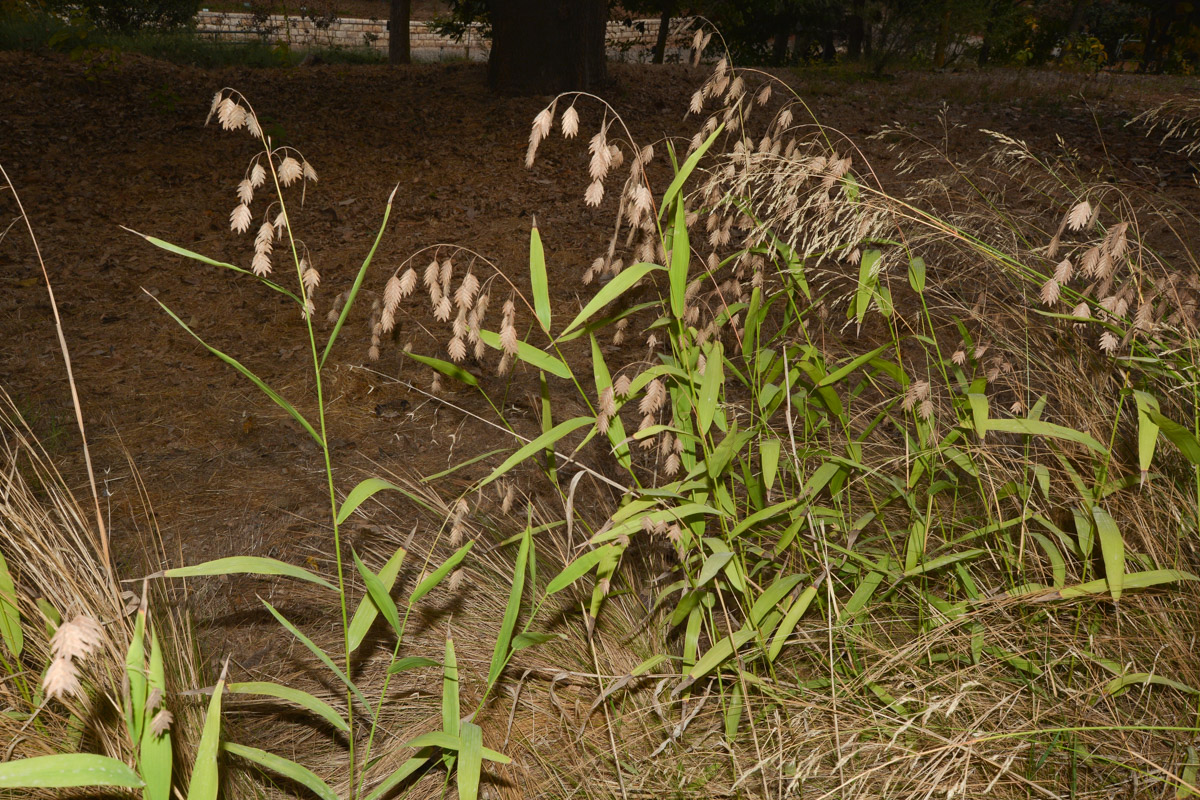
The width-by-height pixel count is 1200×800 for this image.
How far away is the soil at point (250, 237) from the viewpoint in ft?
8.89

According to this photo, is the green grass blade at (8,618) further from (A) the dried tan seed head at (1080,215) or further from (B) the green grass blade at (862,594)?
(A) the dried tan seed head at (1080,215)

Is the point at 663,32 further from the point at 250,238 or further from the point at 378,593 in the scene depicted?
the point at 378,593

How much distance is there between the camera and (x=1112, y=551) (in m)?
1.39

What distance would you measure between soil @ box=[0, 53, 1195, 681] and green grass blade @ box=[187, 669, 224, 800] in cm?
87

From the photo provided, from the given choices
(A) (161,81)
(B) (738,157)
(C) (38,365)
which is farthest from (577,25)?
(B) (738,157)

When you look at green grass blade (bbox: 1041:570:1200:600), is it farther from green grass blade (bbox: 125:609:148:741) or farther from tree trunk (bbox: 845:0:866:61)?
tree trunk (bbox: 845:0:866:61)

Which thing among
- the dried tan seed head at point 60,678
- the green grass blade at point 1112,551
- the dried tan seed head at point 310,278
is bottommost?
the green grass blade at point 1112,551

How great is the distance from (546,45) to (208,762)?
595cm

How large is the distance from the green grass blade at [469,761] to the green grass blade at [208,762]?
37 cm

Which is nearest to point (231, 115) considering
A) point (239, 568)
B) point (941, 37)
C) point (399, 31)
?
point (239, 568)

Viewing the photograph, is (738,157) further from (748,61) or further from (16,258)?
(748,61)

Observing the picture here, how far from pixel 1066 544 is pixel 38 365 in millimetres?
3663

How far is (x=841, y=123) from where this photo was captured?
21.1 ft

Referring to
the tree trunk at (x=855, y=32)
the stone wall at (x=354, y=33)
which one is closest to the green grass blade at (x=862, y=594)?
the tree trunk at (x=855, y=32)
